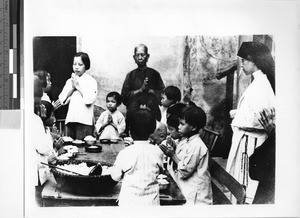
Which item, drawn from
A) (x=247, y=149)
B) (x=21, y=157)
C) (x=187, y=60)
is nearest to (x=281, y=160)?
(x=247, y=149)

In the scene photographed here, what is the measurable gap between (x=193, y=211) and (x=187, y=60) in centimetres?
56

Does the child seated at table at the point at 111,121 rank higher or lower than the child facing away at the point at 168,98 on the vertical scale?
lower

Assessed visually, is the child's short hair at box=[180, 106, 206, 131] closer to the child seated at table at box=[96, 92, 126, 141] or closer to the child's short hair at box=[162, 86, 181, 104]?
the child's short hair at box=[162, 86, 181, 104]

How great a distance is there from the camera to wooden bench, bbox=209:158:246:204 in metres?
1.43

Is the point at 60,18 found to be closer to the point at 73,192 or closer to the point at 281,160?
the point at 73,192

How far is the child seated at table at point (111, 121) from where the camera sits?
141 cm

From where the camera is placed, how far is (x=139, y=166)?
56.1 inches

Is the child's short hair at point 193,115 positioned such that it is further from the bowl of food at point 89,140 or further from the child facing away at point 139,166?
the bowl of food at point 89,140

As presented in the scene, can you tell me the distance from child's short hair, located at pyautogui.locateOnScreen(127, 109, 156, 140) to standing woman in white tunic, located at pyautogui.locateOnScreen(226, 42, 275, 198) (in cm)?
30

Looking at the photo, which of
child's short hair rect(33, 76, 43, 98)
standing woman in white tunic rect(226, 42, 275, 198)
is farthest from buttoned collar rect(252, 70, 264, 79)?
child's short hair rect(33, 76, 43, 98)

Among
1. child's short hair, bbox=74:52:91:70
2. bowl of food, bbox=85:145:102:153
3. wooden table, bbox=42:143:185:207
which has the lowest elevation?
wooden table, bbox=42:143:185:207

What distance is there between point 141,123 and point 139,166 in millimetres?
159

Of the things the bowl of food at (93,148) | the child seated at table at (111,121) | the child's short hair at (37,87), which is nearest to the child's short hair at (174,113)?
the child seated at table at (111,121)

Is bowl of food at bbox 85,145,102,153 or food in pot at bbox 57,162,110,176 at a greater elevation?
bowl of food at bbox 85,145,102,153
